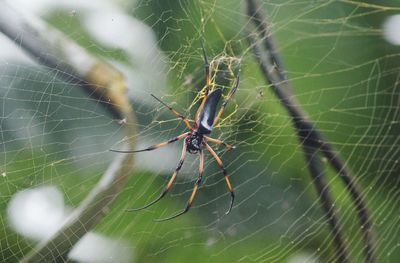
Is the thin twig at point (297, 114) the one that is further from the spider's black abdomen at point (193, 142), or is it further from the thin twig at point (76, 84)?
the thin twig at point (76, 84)

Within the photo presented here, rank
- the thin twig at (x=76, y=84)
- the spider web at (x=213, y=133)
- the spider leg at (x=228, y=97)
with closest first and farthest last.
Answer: the thin twig at (x=76, y=84) < the spider web at (x=213, y=133) < the spider leg at (x=228, y=97)

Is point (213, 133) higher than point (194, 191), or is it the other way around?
point (213, 133)

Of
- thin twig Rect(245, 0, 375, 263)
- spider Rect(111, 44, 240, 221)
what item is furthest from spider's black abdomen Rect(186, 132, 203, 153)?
thin twig Rect(245, 0, 375, 263)

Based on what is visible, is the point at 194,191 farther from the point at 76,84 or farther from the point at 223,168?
the point at 76,84

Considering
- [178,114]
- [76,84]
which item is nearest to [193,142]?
[178,114]

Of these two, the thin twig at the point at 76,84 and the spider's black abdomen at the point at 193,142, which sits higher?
the spider's black abdomen at the point at 193,142

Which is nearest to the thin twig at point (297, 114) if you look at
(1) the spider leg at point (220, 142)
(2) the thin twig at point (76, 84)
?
(1) the spider leg at point (220, 142)
